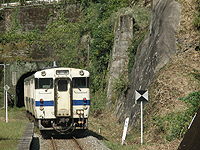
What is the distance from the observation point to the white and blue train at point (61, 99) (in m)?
15.7

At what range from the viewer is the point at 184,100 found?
42.2ft

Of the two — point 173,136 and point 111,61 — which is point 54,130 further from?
point 111,61

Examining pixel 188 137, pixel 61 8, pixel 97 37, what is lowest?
pixel 188 137

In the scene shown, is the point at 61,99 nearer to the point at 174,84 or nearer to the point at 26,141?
the point at 26,141

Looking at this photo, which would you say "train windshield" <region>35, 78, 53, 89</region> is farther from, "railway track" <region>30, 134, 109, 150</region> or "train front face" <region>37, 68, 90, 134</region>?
"railway track" <region>30, 134, 109, 150</region>

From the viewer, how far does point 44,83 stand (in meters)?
15.9

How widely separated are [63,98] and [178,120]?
6355 millimetres

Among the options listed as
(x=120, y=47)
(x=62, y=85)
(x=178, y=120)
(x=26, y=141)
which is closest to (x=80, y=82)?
(x=62, y=85)

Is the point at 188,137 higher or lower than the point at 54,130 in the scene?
higher

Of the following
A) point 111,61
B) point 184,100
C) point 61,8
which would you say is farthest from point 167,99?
point 61,8

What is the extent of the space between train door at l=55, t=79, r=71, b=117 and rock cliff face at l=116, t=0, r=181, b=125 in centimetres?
389

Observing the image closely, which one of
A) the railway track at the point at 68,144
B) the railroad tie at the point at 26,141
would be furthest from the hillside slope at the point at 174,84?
the railroad tie at the point at 26,141

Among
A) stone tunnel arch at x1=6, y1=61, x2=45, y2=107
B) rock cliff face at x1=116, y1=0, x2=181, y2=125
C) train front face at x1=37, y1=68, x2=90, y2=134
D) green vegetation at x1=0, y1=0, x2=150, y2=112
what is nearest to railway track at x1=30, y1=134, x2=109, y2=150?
train front face at x1=37, y1=68, x2=90, y2=134

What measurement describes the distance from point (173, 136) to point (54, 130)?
23.0 ft
